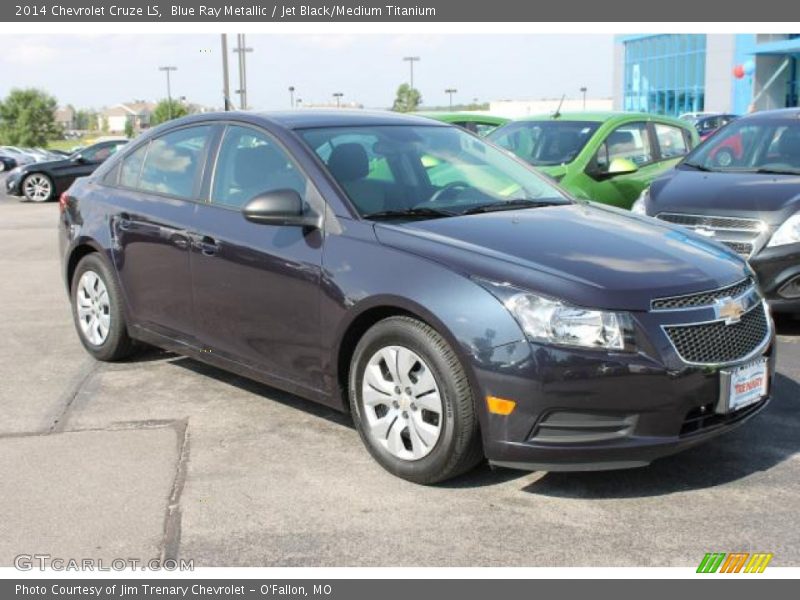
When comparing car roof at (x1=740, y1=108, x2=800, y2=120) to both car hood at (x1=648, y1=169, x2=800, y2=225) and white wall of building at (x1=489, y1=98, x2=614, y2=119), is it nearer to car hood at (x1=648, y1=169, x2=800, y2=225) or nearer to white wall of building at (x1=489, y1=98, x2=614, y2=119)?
car hood at (x1=648, y1=169, x2=800, y2=225)

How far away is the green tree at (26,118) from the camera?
86188 millimetres

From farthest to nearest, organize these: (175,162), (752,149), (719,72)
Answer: (719,72) < (752,149) < (175,162)

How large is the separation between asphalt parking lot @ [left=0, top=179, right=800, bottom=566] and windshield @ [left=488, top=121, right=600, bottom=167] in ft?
15.3

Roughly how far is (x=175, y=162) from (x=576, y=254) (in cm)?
269

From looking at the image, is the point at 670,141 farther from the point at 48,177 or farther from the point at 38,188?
the point at 38,188

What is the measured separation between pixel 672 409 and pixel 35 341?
4943 millimetres

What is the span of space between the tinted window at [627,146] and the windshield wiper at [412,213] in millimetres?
5332

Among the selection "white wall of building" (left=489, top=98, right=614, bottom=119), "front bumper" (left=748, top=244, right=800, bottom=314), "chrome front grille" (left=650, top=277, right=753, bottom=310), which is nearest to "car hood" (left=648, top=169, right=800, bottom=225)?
"front bumper" (left=748, top=244, right=800, bottom=314)

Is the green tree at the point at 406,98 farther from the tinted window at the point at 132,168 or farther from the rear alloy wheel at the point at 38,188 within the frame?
the tinted window at the point at 132,168

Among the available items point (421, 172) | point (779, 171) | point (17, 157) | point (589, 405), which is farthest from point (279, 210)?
point (17, 157)

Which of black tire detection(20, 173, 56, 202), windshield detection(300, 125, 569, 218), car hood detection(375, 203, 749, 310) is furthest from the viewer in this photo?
black tire detection(20, 173, 56, 202)

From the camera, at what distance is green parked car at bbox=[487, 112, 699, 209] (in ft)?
31.3

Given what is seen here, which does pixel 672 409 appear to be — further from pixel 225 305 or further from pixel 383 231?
pixel 225 305

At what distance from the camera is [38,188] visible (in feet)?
70.8
